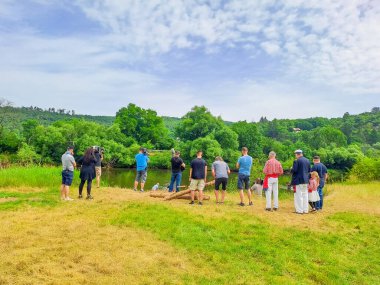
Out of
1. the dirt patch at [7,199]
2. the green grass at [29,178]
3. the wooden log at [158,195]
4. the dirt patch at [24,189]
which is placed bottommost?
the dirt patch at [24,189]

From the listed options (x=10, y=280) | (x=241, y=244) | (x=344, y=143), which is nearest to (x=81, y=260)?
(x=10, y=280)

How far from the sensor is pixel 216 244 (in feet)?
24.6

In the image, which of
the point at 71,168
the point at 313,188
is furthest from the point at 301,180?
the point at 71,168

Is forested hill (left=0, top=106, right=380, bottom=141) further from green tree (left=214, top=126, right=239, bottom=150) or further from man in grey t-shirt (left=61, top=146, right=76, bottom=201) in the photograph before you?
man in grey t-shirt (left=61, top=146, right=76, bottom=201)

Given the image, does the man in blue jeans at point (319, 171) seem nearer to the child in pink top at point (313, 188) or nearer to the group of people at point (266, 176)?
the group of people at point (266, 176)

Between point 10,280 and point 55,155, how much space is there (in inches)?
2171

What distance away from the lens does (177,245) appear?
7285 millimetres

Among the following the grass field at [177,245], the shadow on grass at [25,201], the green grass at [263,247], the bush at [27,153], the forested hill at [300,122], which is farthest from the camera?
the forested hill at [300,122]

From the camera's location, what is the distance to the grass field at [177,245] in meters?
5.86

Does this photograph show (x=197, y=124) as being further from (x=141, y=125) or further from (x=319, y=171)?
(x=319, y=171)

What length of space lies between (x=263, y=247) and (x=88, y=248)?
150 inches

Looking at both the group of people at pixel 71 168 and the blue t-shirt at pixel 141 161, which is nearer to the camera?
the group of people at pixel 71 168

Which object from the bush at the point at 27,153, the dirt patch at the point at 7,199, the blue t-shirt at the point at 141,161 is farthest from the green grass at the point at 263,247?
the bush at the point at 27,153

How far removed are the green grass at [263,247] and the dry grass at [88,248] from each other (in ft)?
1.16
